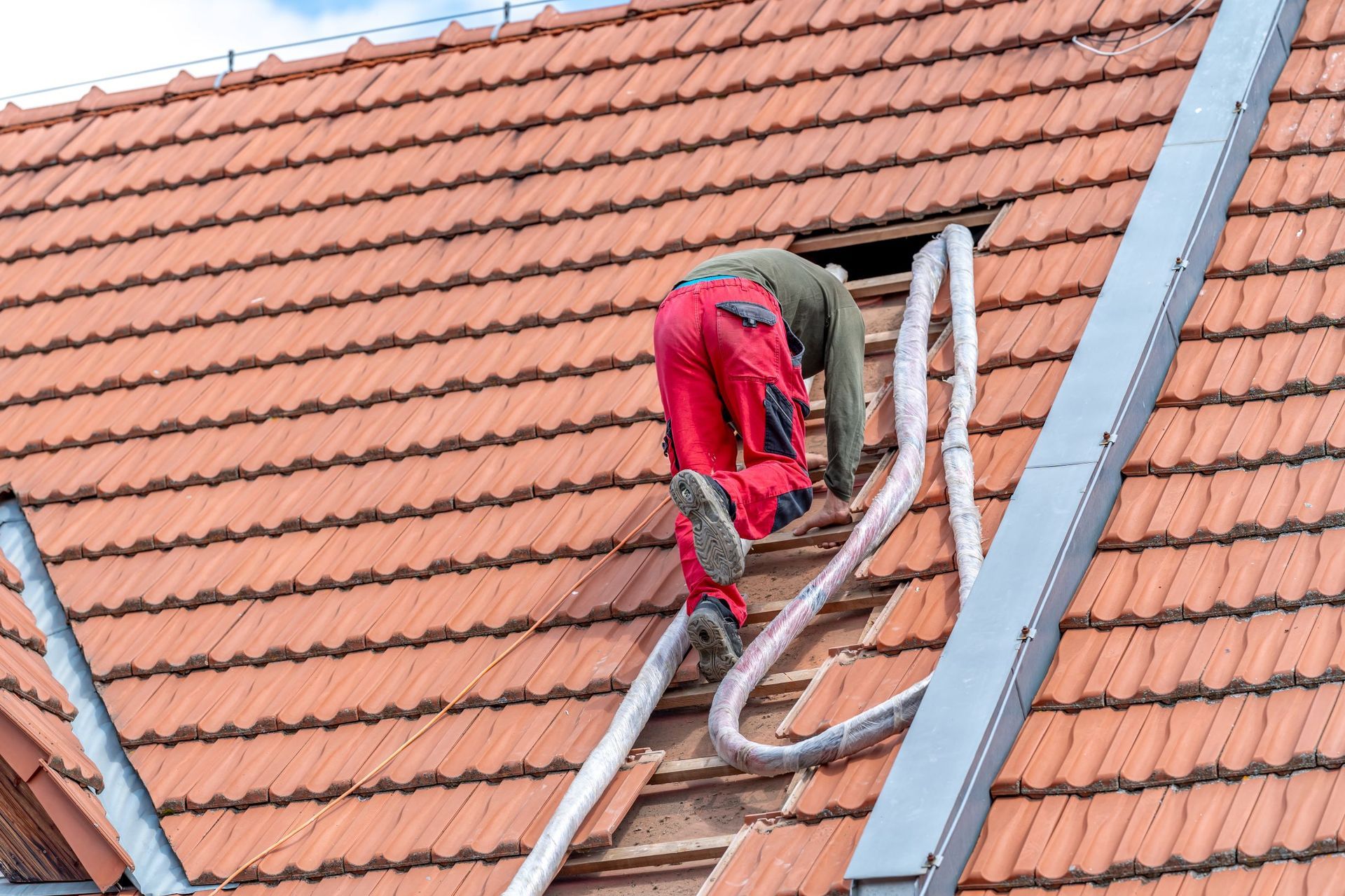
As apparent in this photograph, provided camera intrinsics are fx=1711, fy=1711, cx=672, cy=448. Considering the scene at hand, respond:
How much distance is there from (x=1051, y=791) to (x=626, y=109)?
3.96 meters

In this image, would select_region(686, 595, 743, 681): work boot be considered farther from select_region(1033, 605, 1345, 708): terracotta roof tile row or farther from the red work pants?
select_region(1033, 605, 1345, 708): terracotta roof tile row

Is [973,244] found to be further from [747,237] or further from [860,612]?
[860,612]

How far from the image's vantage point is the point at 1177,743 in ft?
13.7

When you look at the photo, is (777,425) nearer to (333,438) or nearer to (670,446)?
(670,446)

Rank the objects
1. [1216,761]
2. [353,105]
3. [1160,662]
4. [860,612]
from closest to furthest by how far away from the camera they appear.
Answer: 1. [1216,761]
2. [1160,662]
3. [860,612]
4. [353,105]

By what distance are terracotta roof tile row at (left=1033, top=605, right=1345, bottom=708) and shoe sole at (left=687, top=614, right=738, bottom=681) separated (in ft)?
3.17

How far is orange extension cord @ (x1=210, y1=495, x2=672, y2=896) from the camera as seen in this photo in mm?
5074

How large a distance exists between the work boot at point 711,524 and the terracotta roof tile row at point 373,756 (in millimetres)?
546

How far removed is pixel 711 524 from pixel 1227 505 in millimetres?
1437

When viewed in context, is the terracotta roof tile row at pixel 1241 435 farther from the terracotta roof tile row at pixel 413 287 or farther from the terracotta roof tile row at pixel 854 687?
the terracotta roof tile row at pixel 413 287

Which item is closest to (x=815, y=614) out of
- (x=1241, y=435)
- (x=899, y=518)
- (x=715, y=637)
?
(x=715, y=637)

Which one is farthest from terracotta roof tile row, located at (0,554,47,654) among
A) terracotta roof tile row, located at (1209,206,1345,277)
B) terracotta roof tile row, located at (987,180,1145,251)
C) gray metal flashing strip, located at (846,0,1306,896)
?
terracotta roof tile row, located at (1209,206,1345,277)

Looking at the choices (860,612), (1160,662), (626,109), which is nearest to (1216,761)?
(1160,662)

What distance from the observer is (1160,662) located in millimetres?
4395
